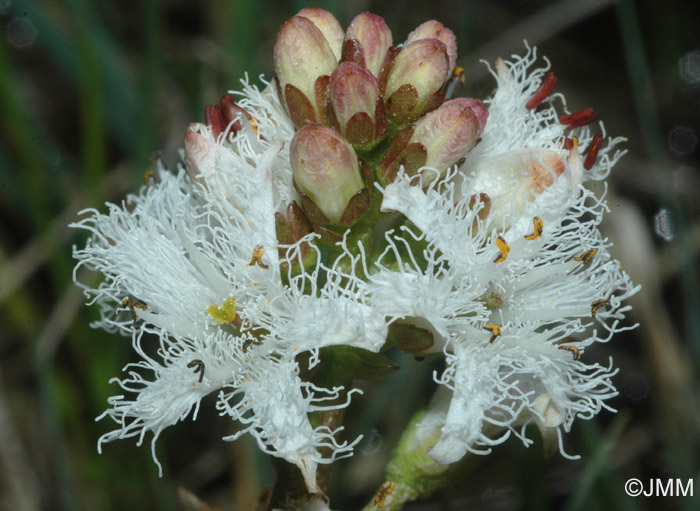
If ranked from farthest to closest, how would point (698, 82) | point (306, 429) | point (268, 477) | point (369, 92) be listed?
point (698, 82) < point (268, 477) < point (369, 92) < point (306, 429)

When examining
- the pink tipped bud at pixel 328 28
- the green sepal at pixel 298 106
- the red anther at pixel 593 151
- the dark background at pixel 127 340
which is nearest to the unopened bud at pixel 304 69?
the green sepal at pixel 298 106

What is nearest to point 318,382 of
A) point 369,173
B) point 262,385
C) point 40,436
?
point 262,385

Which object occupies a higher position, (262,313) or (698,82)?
(698,82)

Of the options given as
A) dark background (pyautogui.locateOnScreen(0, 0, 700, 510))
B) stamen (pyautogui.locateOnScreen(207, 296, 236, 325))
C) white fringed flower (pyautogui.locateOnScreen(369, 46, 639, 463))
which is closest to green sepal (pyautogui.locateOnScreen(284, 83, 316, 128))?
white fringed flower (pyautogui.locateOnScreen(369, 46, 639, 463))

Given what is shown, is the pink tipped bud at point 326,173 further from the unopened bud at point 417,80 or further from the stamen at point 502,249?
the stamen at point 502,249

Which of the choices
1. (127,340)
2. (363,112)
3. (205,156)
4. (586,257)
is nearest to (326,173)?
(363,112)

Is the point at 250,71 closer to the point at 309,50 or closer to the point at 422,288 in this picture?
the point at 309,50
